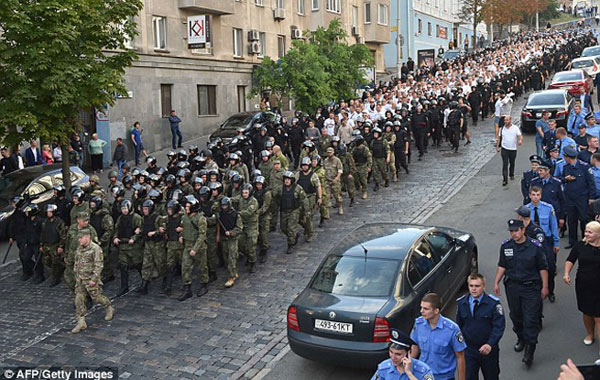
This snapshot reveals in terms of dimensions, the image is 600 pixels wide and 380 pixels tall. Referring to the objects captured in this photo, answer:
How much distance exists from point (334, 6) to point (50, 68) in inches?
1188

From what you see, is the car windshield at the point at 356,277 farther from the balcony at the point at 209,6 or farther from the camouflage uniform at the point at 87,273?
the balcony at the point at 209,6

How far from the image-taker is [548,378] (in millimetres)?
→ 7180

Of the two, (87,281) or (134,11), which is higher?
(134,11)

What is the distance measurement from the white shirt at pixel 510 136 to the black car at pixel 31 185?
36.0 feet

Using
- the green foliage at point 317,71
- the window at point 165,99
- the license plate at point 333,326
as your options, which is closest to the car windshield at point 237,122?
the green foliage at point 317,71

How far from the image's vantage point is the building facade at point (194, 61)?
2648 centimetres

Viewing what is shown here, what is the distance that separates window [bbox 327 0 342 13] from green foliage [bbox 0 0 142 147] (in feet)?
90.3

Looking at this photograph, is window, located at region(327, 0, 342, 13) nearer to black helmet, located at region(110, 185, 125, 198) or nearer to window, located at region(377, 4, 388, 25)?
window, located at region(377, 4, 388, 25)

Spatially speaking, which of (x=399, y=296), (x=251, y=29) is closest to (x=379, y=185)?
(x=399, y=296)

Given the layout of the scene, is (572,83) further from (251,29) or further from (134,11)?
(134,11)

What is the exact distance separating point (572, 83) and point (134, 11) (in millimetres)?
19442

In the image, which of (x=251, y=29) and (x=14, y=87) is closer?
(x=14, y=87)

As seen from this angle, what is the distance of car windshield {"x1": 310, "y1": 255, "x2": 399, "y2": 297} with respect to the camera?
308 inches

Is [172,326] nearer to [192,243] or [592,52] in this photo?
[192,243]
